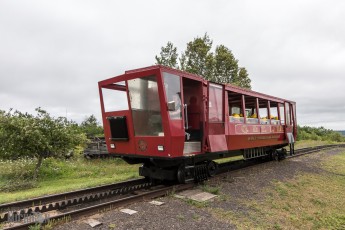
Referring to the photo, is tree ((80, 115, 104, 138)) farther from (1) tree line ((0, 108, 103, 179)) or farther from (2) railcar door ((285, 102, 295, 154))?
(2) railcar door ((285, 102, 295, 154))

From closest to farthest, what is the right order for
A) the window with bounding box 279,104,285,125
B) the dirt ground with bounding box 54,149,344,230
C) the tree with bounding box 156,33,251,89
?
the dirt ground with bounding box 54,149,344,230 < the window with bounding box 279,104,285,125 < the tree with bounding box 156,33,251,89

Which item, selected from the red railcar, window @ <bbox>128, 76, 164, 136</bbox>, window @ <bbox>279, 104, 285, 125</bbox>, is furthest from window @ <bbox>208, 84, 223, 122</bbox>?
window @ <bbox>279, 104, 285, 125</bbox>

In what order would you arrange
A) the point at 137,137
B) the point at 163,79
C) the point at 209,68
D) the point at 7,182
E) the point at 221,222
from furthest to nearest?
the point at 209,68
the point at 7,182
the point at 137,137
the point at 163,79
the point at 221,222

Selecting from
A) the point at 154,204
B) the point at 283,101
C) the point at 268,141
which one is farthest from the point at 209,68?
the point at 154,204

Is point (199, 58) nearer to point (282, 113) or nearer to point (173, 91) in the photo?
point (282, 113)

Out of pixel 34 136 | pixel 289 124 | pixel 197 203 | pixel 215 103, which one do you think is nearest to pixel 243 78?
pixel 289 124

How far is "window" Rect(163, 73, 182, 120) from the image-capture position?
7188 mm

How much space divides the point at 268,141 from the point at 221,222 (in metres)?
7.99

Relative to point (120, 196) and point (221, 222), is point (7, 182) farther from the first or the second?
point (221, 222)

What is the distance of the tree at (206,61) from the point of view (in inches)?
796

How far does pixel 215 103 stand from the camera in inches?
349

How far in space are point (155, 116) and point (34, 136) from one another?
8029mm

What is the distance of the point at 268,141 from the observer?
41.5 feet

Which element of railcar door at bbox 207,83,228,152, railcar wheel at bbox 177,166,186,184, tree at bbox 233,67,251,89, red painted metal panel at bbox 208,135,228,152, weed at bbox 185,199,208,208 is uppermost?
tree at bbox 233,67,251,89
